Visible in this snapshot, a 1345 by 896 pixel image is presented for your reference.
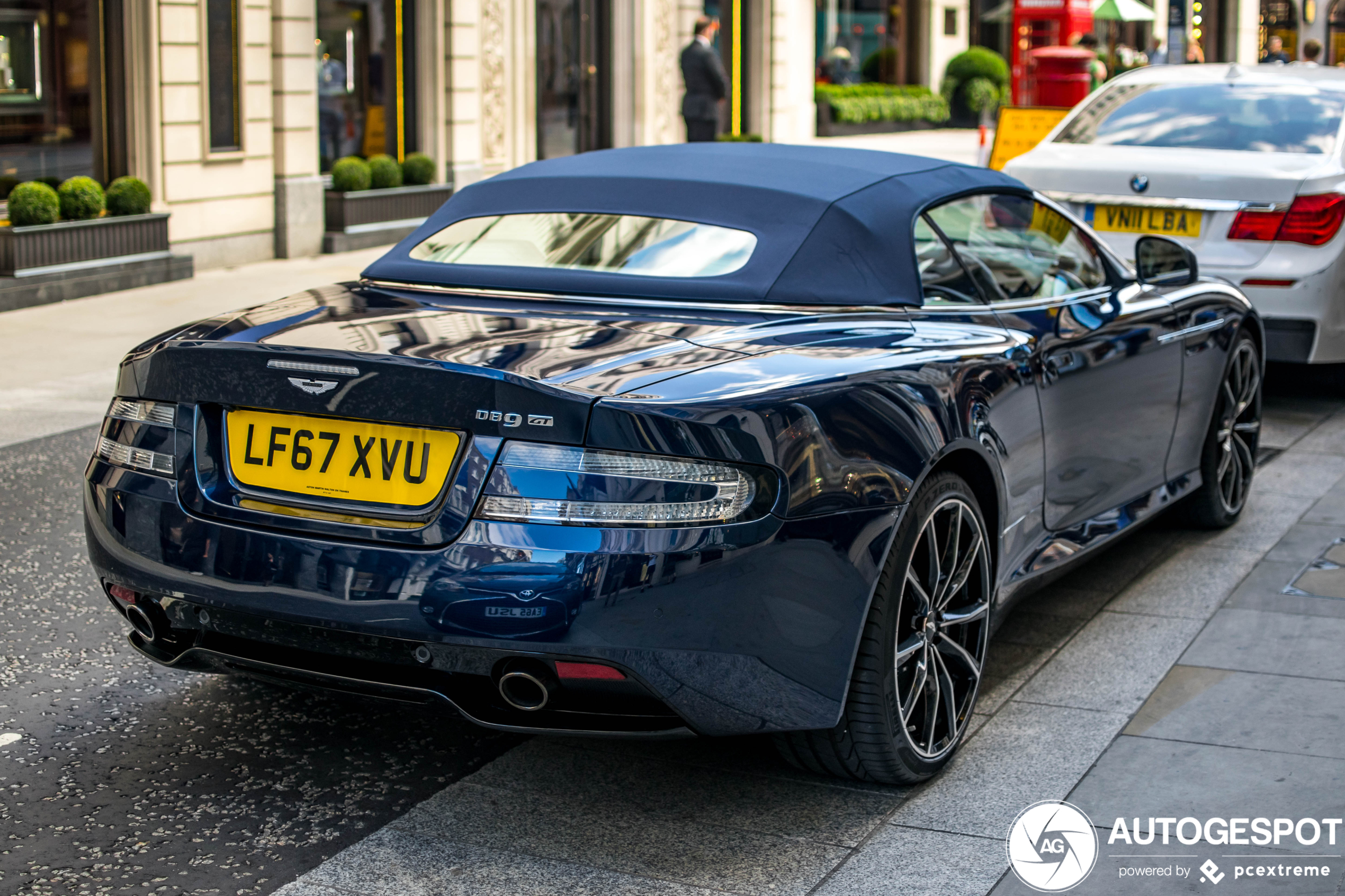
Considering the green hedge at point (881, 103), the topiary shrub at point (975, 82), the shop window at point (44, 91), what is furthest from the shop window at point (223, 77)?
the topiary shrub at point (975, 82)

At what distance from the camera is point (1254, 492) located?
6.68 m

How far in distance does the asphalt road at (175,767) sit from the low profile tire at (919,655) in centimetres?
89

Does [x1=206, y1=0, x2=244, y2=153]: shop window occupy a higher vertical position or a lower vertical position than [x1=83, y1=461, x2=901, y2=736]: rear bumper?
higher

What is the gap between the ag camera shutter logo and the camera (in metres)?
3.24

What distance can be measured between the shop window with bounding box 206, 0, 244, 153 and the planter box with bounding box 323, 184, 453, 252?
1259 mm

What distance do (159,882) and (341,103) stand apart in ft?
46.1

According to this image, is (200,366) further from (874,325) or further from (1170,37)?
(1170,37)

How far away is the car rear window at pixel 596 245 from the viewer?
13.4 ft

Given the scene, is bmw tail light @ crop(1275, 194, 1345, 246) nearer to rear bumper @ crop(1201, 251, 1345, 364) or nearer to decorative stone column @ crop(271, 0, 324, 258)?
rear bumper @ crop(1201, 251, 1345, 364)

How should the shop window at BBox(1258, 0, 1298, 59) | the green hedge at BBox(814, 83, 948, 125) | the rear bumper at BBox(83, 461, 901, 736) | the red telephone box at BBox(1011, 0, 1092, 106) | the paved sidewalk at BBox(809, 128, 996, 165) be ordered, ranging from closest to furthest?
the rear bumper at BBox(83, 461, 901, 736), the red telephone box at BBox(1011, 0, 1092, 106), the paved sidewalk at BBox(809, 128, 996, 165), the green hedge at BBox(814, 83, 948, 125), the shop window at BBox(1258, 0, 1298, 59)

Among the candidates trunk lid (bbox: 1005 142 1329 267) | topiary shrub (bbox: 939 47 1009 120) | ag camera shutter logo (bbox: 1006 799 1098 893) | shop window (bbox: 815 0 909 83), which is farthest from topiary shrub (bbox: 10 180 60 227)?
topiary shrub (bbox: 939 47 1009 120)

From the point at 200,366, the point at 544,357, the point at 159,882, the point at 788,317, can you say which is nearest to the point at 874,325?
the point at 788,317

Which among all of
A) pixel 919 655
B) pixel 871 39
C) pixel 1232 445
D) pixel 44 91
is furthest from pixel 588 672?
pixel 871 39

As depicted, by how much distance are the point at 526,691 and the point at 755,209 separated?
1552 millimetres
